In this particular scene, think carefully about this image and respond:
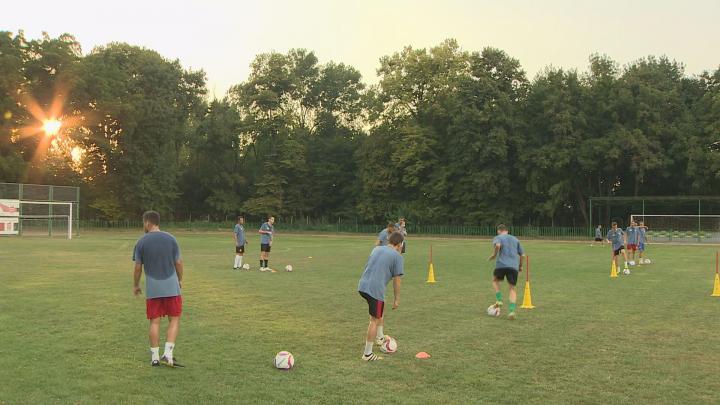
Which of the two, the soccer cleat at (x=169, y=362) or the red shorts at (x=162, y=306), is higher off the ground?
the red shorts at (x=162, y=306)

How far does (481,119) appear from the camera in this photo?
54.4m

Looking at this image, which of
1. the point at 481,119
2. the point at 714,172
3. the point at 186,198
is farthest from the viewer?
the point at 186,198

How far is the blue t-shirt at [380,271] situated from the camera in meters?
8.09

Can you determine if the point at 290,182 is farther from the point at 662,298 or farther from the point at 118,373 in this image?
the point at 118,373

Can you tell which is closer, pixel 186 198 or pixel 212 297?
pixel 212 297

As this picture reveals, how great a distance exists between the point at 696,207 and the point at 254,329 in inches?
1965

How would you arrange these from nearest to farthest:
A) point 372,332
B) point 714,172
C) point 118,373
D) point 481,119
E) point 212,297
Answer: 1. point 118,373
2. point 372,332
3. point 212,297
4. point 714,172
5. point 481,119

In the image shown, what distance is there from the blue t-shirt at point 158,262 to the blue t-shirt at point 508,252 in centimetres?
664

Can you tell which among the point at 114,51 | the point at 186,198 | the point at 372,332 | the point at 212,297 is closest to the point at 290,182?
the point at 186,198

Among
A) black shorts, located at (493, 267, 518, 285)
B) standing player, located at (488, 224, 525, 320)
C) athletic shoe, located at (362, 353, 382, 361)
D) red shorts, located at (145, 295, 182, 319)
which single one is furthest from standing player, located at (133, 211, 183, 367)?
black shorts, located at (493, 267, 518, 285)

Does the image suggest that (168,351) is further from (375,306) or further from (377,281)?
(377,281)

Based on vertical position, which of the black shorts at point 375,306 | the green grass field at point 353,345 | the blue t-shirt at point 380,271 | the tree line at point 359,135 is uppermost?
the tree line at point 359,135

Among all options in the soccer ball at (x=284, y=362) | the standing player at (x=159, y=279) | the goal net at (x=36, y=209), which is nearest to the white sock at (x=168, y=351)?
the standing player at (x=159, y=279)

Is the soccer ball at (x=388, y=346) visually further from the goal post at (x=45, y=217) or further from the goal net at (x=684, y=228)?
the goal post at (x=45, y=217)
